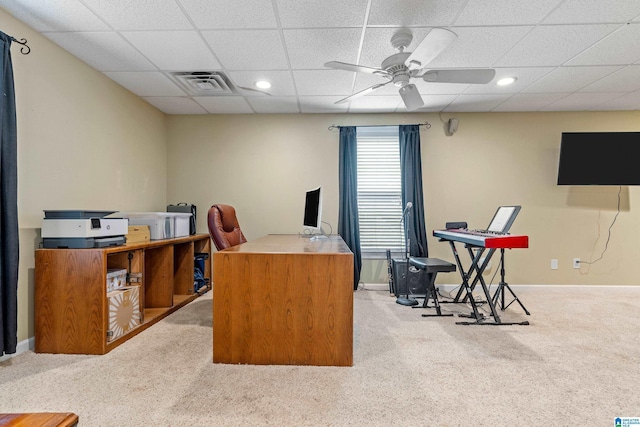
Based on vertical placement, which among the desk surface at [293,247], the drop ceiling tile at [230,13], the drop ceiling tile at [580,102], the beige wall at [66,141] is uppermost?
the drop ceiling tile at [230,13]

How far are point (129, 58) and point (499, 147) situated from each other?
4.21 m

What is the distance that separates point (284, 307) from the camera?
2.00 meters

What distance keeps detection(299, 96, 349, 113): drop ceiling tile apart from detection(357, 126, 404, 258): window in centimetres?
44

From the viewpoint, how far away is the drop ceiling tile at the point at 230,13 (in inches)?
80.8

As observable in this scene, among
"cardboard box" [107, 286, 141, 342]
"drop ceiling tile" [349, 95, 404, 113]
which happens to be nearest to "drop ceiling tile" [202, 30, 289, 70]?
"drop ceiling tile" [349, 95, 404, 113]

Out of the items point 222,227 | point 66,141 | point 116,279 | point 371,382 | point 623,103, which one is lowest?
point 371,382

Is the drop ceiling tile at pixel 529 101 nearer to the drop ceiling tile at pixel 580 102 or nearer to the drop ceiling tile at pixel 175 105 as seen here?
the drop ceiling tile at pixel 580 102

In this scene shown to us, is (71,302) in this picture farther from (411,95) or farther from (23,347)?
(411,95)

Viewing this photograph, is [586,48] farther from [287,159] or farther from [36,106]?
[36,106]

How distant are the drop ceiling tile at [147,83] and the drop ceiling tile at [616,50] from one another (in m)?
3.73

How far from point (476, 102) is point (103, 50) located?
379 centimetres

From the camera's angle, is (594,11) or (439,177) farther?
(439,177)

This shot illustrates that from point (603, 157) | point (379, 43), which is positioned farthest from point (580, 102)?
point (379, 43)

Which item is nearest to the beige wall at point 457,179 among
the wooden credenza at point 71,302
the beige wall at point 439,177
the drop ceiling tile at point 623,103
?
the beige wall at point 439,177
